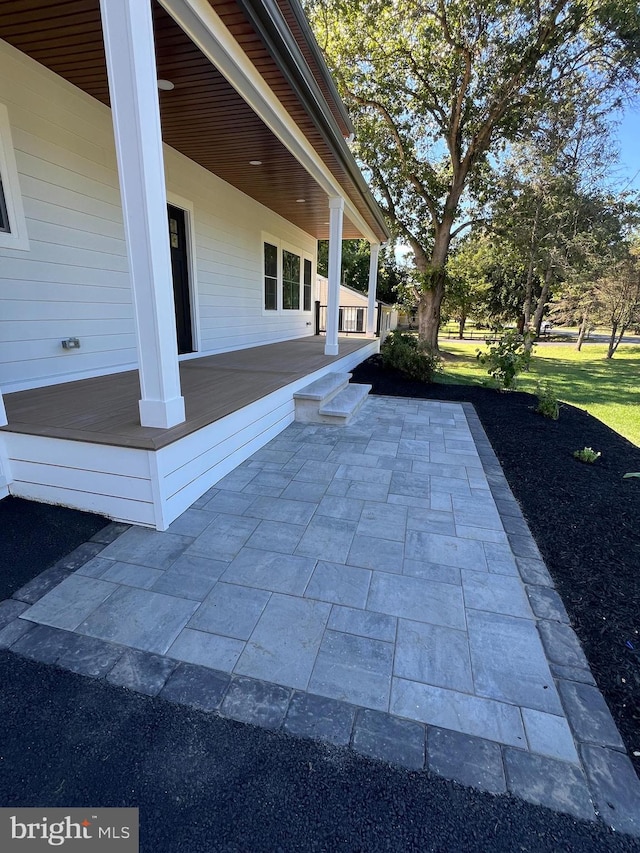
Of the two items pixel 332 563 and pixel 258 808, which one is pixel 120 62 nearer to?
pixel 332 563

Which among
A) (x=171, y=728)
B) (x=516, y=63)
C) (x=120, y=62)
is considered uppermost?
(x=516, y=63)

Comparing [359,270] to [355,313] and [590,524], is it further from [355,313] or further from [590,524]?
[590,524]

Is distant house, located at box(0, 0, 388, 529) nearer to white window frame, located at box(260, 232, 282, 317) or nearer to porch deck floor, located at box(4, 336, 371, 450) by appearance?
porch deck floor, located at box(4, 336, 371, 450)

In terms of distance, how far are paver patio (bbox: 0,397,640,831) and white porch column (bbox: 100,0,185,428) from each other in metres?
1.09

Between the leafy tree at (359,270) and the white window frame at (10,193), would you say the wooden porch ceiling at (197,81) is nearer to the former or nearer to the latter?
the white window frame at (10,193)

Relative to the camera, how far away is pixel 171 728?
136cm

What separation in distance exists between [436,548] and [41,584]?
6.82 ft

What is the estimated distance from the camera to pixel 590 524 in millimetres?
2713

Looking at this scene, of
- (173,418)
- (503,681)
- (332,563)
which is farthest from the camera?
(173,418)

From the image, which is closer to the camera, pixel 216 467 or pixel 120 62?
pixel 120 62

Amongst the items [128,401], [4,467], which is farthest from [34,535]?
[128,401]

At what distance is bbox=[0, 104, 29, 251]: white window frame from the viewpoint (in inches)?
125

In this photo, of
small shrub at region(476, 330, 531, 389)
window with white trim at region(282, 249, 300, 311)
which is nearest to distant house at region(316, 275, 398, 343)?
window with white trim at region(282, 249, 300, 311)

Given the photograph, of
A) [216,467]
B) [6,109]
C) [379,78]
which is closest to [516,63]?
[379,78]
